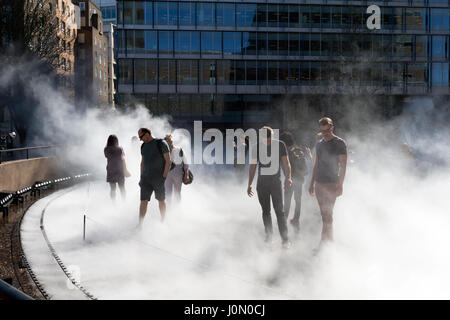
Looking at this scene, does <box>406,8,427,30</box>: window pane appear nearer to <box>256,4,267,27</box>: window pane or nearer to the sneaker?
<box>256,4,267,27</box>: window pane

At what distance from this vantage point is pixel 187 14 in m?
45.4

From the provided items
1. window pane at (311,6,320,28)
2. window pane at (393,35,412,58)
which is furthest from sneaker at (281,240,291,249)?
window pane at (393,35,412,58)

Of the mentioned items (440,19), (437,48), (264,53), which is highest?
(440,19)

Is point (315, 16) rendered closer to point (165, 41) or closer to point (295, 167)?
point (165, 41)

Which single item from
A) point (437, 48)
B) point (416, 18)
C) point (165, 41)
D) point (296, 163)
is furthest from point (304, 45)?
point (296, 163)

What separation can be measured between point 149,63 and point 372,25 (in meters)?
21.7

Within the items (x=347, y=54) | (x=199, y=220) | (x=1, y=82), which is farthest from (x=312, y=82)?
(x=199, y=220)

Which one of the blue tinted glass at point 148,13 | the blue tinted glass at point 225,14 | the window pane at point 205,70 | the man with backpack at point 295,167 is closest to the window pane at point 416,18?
the blue tinted glass at point 225,14

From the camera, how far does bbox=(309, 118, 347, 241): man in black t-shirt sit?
6.26 metres

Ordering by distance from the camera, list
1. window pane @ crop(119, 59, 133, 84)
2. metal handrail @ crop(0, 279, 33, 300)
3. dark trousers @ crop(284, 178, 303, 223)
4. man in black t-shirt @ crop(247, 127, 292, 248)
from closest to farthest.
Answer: metal handrail @ crop(0, 279, 33, 300) → man in black t-shirt @ crop(247, 127, 292, 248) → dark trousers @ crop(284, 178, 303, 223) → window pane @ crop(119, 59, 133, 84)

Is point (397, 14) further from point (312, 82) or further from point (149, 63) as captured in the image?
point (149, 63)

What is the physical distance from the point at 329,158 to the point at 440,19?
4915 centimetres

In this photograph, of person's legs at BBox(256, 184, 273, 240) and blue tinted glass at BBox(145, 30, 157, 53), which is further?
blue tinted glass at BBox(145, 30, 157, 53)

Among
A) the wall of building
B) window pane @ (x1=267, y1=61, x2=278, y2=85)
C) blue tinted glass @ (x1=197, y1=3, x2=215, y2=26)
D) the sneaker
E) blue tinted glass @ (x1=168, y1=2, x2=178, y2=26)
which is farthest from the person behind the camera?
window pane @ (x1=267, y1=61, x2=278, y2=85)
